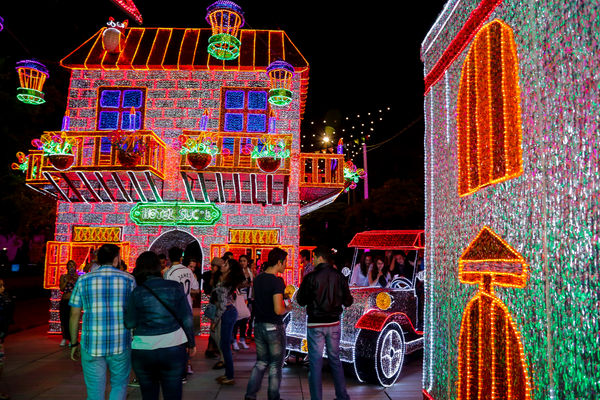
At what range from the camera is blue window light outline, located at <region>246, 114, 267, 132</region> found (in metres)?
13.5

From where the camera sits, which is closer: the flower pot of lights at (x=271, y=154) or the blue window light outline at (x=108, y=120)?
the flower pot of lights at (x=271, y=154)

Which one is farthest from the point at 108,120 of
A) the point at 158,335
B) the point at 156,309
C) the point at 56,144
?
the point at 158,335

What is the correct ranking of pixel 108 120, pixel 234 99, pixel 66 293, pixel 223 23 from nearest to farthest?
pixel 66 293
pixel 223 23
pixel 108 120
pixel 234 99

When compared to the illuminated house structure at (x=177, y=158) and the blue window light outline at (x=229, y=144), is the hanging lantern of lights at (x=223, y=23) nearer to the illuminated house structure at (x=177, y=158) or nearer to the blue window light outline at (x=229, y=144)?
the illuminated house structure at (x=177, y=158)

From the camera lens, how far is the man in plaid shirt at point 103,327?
4574 mm

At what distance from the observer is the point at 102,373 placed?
184 inches

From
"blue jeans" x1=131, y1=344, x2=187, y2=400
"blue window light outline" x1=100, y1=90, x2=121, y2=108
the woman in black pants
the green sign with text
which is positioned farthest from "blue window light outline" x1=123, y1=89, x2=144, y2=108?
"blue jeans" x1=131, y1=344, x2=187, y2=400

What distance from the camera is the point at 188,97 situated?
13.5 meters

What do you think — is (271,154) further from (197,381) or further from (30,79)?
(30,79)

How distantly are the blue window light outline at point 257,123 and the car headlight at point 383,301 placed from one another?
7366 millimetres

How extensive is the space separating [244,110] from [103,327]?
976 centimetres

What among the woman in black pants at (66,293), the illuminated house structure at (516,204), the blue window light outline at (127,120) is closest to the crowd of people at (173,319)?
the illuminated house structure at (516,204)

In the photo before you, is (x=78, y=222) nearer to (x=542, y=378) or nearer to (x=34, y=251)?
(x=542, y=378)

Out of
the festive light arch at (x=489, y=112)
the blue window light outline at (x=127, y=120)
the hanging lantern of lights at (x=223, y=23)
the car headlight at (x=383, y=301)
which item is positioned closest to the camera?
the festive light arch at (x=489, y=112)
